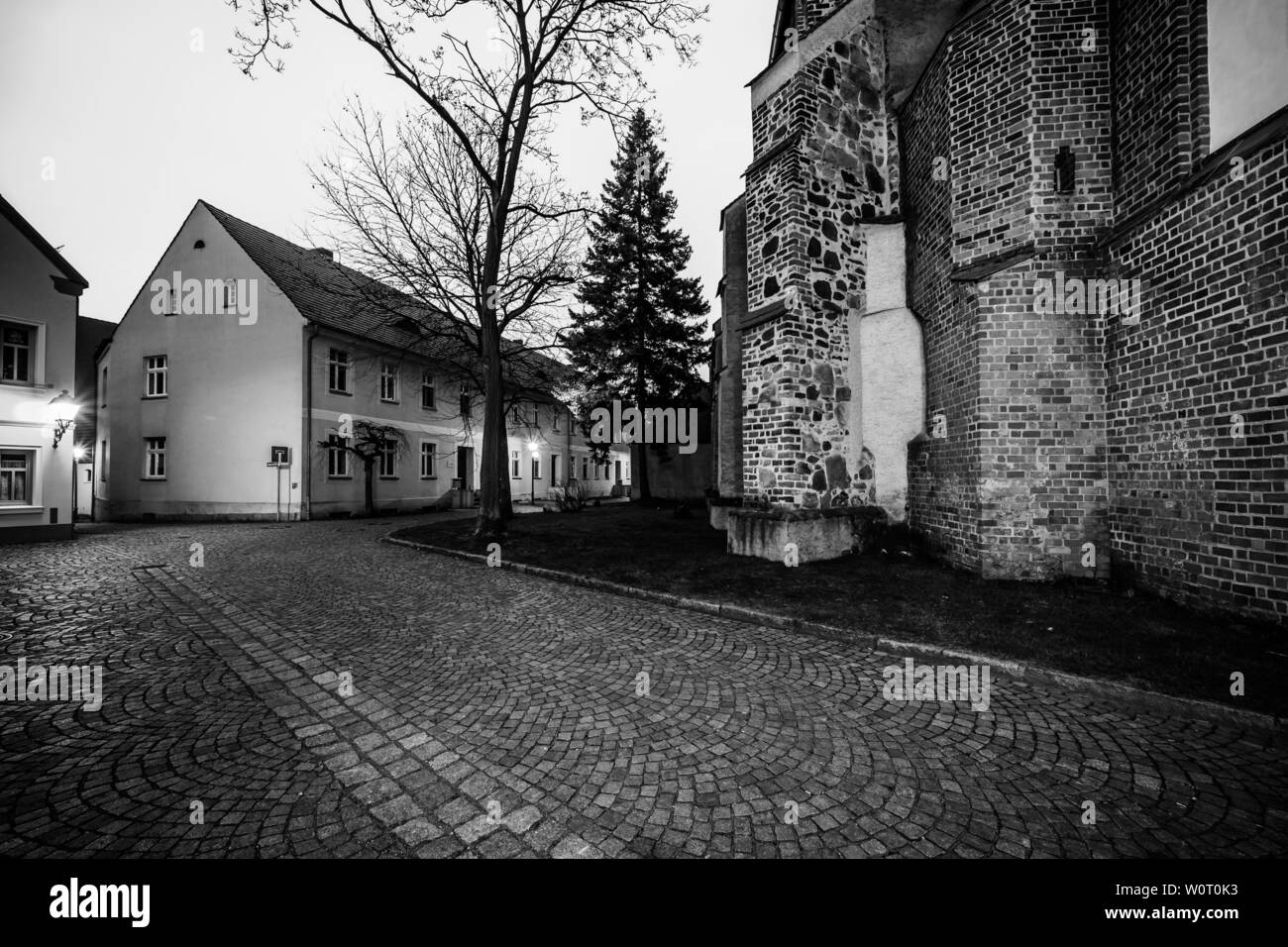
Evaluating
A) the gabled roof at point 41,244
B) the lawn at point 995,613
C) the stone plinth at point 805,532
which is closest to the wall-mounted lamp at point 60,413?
the gabled roof at point 41,244

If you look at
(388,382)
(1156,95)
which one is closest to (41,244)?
(388,382)

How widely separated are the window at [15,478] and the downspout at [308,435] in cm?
638

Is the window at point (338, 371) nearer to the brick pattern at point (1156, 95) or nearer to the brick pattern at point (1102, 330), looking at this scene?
the brick pattern at point (1102, 330)

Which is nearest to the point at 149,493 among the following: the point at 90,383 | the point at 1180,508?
the point at 90,383

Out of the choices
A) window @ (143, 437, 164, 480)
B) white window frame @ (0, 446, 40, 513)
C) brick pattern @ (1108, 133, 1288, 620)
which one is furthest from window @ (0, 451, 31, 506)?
brick pattern @ (1108, 133, 1288, 620)

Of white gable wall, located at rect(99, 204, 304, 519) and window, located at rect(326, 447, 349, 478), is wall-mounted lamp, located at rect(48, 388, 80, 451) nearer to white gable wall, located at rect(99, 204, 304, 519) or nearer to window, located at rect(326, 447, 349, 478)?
white gable wall, located at rect(99, 204, 304, 519)

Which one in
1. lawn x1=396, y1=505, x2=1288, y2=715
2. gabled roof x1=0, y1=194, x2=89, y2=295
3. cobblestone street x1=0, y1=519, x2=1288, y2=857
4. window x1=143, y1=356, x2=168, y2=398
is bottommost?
cobblestone street x1=0, y1=519, x2=1288, y2=857

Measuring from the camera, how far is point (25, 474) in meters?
13.1

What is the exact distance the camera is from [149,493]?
19625mm

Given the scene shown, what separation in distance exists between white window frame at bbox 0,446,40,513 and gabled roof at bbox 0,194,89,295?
4.86m

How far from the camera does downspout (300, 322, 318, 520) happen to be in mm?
18391

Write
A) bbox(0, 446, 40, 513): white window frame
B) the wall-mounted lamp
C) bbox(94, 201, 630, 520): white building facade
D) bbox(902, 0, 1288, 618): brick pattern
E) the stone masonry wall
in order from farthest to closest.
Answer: bbox(94, 201, 630, 520): white building facade
the wall-mounted lamp
bbox(0, 446, 40, 513): white window frame
the stone masonry wall
bbox(902, 0, 1288, 618): brick pattern

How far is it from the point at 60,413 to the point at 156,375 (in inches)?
337
